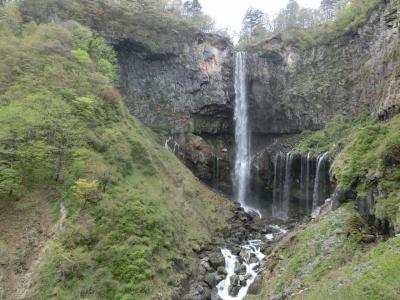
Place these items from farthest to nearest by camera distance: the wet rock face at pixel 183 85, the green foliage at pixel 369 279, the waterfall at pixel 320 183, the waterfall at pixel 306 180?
the wet rock face at pixel 183 85
the waterfall at pixel 306 180
the waterfall at pixel 320 183
the green foliage at pixel 369 279

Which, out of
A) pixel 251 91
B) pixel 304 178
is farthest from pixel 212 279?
pixel 251 91

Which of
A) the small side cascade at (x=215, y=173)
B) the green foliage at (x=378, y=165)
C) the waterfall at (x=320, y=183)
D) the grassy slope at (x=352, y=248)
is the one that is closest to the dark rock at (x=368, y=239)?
the grassy slope at (x=352, y=248)

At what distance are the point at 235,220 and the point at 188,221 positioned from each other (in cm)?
656

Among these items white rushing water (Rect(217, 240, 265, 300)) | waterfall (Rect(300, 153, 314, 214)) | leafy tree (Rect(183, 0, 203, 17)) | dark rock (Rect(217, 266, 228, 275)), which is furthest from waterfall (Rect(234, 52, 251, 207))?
leafy tree (Rect(183, 0, 203, 17))

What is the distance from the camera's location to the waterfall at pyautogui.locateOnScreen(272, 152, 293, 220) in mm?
35778

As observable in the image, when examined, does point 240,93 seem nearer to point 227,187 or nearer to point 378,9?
point 227,187

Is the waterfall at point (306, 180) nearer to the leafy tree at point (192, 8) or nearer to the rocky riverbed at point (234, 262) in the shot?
the rocky riverbed at point (234, 262)

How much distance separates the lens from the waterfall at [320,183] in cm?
3052

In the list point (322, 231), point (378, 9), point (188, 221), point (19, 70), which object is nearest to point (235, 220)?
point (188, 221)

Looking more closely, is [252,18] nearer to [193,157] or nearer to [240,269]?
[193,157]

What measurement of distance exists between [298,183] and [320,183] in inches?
158

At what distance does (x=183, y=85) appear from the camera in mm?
41719

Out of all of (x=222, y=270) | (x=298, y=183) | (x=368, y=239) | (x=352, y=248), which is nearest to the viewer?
(x=368, y=239)

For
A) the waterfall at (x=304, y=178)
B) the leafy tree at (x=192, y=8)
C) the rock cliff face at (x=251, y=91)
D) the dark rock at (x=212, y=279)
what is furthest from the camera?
the leafy tree at (x=192, y=8)
